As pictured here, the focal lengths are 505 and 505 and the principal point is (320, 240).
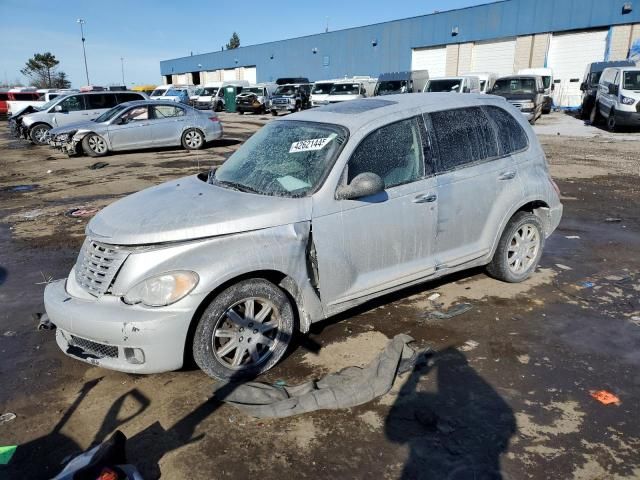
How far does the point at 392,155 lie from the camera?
411cm

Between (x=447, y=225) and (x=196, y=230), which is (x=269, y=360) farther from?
(x=447, y=225)

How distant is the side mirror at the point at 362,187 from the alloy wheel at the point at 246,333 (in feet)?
3.16

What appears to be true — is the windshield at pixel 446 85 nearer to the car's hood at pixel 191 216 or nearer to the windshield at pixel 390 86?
the windshield at pixel 390 86

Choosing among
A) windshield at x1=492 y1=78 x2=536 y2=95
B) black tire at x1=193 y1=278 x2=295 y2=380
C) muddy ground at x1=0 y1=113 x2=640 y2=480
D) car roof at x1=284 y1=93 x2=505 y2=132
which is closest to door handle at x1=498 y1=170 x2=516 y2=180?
car roof at x1=284 y1=93 x2=505 y2=132

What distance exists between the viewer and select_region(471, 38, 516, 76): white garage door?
35.3 metres

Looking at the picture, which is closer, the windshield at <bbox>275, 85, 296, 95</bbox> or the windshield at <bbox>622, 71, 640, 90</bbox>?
the windshield at <bbox>622, 71, 640, 90</bbox>

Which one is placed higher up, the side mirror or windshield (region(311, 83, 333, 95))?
windshield (region(311, 83, 333, 95))

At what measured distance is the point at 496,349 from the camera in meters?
3.91

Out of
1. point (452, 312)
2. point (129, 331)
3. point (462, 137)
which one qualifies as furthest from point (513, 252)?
point (129, 331)

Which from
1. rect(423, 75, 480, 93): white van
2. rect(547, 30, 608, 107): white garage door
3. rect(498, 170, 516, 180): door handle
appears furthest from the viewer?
rect(547, 30, 608, 107): white garage door

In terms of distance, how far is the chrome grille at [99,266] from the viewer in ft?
10.9

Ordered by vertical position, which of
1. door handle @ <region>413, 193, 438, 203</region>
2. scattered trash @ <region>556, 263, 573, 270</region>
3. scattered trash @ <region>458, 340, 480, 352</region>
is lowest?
scattered trash @ <region>458, 340, 480, 352</region>

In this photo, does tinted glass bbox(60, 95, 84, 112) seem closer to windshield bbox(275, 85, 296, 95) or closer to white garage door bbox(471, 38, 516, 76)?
windshield bbox(275, 85, 296, 95)

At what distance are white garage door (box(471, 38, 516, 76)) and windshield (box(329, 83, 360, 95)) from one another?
43.7ft
